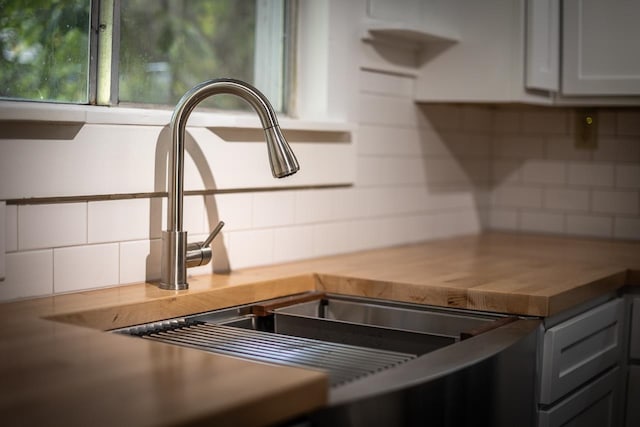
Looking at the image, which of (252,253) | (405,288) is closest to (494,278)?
(405,288)

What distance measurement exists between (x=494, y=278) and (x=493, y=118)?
4.45 feet

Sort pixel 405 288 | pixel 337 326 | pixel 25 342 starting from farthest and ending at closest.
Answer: pixel 405 288, pixel 337 326, pixel 25 342

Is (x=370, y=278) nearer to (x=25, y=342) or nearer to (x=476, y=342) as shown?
(x=476, y=342)

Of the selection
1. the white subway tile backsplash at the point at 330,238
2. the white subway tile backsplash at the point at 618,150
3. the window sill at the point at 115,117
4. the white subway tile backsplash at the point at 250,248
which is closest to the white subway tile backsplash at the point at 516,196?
the white subway tile backsplash at the point at 618,150

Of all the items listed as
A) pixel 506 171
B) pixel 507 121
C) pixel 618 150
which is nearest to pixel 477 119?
pixel 507 121

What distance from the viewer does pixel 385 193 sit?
8.94 ft

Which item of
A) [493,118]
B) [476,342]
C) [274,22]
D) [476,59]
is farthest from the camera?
[493,118]

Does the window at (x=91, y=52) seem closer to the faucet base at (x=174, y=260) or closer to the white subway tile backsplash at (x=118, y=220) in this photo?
the white subway tile backsplash at (x=118, y=220)

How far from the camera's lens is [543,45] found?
2.69 metres

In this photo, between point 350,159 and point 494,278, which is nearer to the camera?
point 494,278

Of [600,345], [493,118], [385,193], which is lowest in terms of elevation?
[600,345]

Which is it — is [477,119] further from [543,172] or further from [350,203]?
[350,203]

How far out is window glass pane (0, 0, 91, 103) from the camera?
6.07ft

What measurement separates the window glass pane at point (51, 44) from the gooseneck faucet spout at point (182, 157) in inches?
10.4
